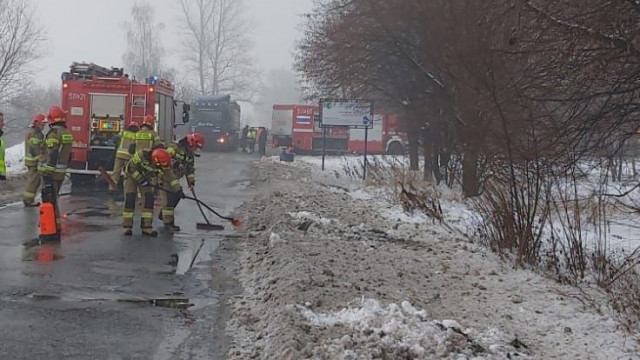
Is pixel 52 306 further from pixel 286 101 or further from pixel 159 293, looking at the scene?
pixel 286 101

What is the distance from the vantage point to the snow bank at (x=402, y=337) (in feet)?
16.2

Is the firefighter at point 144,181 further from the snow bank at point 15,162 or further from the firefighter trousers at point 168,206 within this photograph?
the snow bank at point 15,162

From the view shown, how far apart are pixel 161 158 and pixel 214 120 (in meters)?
36.0

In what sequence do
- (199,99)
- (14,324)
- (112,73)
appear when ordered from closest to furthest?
1. (14,324)
2. (112,73)
3. (199,99)

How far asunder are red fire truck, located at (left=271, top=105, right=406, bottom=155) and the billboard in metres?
19.8

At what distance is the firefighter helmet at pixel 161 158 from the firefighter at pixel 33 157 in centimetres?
397

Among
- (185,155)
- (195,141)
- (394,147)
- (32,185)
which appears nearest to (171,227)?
(185,155)

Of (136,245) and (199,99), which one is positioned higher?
(199,99)

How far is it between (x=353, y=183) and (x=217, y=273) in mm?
15210

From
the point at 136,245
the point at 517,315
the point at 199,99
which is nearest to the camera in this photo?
the point at 517,315

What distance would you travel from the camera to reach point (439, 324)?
18.1 ft

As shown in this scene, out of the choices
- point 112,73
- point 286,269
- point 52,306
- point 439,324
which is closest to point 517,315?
point 439,324

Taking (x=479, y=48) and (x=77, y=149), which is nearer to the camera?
(x=479, y=48)

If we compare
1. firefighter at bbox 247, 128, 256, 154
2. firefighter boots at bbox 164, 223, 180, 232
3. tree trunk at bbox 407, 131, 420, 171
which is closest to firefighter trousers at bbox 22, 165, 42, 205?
firefighter boots at bbox 164, 223, 180, 232
